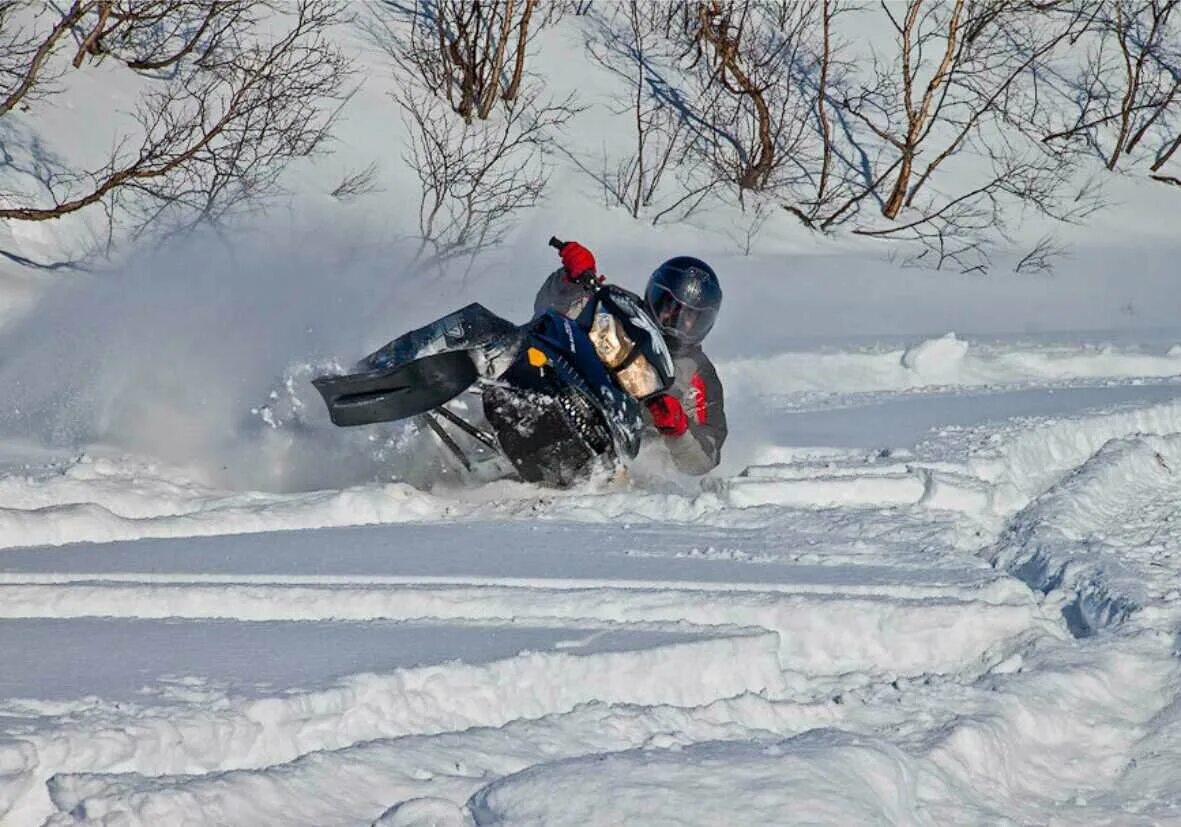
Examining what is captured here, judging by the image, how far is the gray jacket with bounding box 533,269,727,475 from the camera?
362 inches

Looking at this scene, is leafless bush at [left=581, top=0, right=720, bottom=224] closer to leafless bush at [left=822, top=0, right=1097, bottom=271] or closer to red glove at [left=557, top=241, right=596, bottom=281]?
leafless bush at [left=822, top=0, right=1097, bottom=271]

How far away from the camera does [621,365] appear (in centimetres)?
884

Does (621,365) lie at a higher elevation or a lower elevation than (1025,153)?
lower

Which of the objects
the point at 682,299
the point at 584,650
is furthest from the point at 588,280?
the point at 584,650

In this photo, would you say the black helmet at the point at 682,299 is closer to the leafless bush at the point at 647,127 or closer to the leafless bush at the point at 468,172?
the leafless bush at the point at 468,172

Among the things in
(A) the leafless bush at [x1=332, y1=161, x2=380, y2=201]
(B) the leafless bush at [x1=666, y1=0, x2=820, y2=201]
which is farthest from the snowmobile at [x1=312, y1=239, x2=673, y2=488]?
(B) the leafless bush at [x1=666, y1=0, x2=820, y2=201]

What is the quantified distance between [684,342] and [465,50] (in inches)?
445

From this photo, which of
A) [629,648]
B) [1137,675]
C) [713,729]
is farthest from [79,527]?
[1137,675]

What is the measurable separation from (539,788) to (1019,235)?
59.6 ft

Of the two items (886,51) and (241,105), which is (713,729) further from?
(886,51)

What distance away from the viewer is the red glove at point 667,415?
898cm

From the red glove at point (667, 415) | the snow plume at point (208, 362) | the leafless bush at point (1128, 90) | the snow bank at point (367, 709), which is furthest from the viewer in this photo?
the leafless bush at point (1128, 90)

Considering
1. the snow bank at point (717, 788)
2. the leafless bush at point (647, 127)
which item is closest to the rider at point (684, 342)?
the snow bank at point (717, 788)

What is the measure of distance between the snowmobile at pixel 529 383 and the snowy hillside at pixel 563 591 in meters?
0.25
